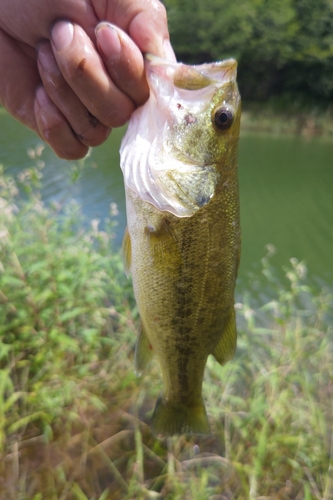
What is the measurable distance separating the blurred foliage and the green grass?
3143 centimetres

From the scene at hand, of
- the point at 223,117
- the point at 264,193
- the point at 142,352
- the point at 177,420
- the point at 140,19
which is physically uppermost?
the point at 140,19

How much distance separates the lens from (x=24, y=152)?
37.8 feet

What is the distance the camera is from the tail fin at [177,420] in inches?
65.4

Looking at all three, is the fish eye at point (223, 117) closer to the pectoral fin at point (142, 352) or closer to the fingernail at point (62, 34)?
the fingernail at point (62, 34)

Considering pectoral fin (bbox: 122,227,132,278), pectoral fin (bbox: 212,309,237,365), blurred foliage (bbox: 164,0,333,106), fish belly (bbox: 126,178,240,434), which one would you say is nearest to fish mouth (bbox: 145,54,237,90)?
fish belly (bbox: 126,178,240,434)

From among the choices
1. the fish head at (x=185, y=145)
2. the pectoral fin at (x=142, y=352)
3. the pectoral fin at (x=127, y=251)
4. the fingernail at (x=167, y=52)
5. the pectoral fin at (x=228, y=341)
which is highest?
the fingernail at (x=167, y=52)

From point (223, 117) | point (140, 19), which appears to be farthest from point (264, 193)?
point (140, 19)

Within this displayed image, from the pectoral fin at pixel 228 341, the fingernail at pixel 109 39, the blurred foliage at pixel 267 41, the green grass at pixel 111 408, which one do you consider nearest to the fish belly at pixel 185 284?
the pectoral fin at pixel 228 341

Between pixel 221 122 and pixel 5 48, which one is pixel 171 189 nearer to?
pixel 221 122

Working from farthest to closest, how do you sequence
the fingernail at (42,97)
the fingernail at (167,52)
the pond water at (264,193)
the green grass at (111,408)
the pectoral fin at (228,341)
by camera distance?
the pond water at (264,193)
the green grass at (111,408)
the pectoral fin at (228,341)
the fingernail at (42,97)
the fingernail at (167,52)

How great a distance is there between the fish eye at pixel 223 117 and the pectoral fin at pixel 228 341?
0.78 m

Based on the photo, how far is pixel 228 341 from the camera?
62.3 inches

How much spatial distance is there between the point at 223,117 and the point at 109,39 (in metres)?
0.47

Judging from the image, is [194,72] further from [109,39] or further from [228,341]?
[228,341]
